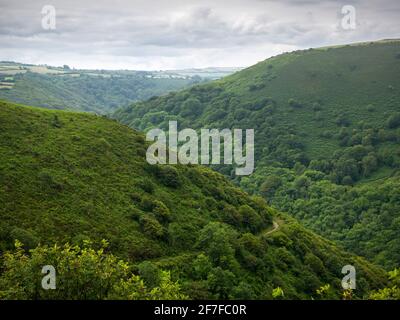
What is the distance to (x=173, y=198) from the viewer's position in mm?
71312

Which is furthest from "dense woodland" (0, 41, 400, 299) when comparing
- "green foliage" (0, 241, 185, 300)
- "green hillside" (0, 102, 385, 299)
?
"green hillside" (0, 102, 385, 299)

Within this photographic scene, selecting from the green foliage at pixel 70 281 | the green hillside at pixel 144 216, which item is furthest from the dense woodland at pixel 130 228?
the green hillside at pixel 144 216

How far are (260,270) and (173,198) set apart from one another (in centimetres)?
1875

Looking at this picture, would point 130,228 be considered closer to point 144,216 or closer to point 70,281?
point 144,216

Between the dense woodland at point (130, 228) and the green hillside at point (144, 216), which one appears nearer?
the dense woodland at point (130, 228)

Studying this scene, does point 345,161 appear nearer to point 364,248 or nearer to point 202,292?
point 364,248

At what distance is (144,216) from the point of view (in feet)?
200

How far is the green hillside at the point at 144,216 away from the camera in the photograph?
51250mm

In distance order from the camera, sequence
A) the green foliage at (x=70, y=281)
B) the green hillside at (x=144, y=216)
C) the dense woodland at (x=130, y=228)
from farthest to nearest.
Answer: the green hillside at (x=144, y=216) < the dense woodland at (x=130, y=228) < the green foliage at (x=70, y=281)

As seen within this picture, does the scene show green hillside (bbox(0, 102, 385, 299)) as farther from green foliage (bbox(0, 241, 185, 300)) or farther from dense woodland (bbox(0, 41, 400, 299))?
green foliage (bbox(0, 241, 185, 300))

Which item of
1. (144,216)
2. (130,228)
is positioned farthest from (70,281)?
(144,216)

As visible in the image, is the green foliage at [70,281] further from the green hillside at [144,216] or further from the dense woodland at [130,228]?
the green hillside at [144,216]

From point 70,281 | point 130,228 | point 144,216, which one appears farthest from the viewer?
point 144,216
